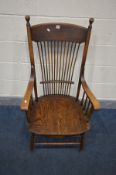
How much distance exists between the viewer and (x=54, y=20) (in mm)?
1785

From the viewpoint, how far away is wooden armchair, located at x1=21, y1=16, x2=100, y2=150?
154 centimetres

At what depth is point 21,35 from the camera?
6.03ft

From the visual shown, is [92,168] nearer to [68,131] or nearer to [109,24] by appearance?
[68,131]

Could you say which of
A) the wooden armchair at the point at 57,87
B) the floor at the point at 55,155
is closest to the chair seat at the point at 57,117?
the wooden armchair at the point at 57,87

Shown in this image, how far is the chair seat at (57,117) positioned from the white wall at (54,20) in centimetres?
39

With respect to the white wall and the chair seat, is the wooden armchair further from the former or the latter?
the white wall

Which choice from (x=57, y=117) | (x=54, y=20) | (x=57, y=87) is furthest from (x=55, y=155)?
(x=54, y=20)

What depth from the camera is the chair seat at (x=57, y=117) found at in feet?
5.02

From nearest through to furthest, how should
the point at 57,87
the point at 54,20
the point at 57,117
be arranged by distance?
1. the point at 57,117
2. the point at 54,20
3. the point at 57,87

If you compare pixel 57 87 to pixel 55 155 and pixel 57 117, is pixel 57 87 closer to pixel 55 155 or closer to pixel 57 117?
pixel 57 117

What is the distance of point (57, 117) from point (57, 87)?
0.37 meters

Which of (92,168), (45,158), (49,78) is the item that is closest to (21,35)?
(49,78)

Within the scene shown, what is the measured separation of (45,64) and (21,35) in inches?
12.6

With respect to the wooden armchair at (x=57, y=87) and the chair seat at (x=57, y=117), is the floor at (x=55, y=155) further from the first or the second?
the chair seat at (x=57, y=117)
